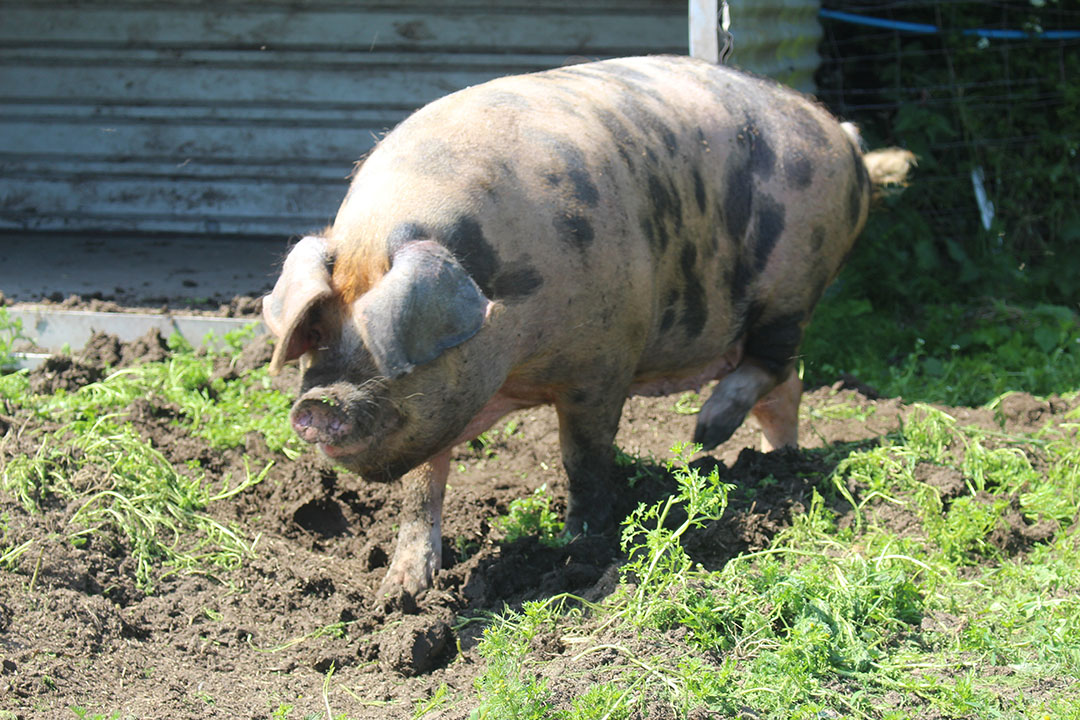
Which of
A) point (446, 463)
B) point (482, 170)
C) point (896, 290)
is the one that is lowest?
point (896, 290)

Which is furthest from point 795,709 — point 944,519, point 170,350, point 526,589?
point 170,350

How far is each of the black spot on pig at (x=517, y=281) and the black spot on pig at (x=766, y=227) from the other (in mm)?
1331

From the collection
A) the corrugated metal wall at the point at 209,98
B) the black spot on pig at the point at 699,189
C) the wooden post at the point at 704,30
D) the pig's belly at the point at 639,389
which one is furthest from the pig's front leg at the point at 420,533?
the corrugated metal wall at the point at 209,98

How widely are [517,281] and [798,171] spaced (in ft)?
5.35

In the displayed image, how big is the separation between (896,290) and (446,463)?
418cm

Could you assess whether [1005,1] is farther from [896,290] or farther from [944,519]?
[944,519]

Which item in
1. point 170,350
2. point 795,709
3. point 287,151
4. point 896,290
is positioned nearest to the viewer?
point 795,709

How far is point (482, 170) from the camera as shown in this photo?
11.1 ft

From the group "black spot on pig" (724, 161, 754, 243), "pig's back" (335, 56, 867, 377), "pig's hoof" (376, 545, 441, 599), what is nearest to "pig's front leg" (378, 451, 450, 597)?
"pig's hoof" (376, 545, 441, 599)

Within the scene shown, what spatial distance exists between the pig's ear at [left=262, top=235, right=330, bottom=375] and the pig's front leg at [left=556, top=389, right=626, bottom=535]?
991mm

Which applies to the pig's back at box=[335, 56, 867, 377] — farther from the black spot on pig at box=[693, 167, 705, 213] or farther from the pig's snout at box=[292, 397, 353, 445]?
the pig's snout at box=[292, 397, 353, 445]

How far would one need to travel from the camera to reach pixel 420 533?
3.88 meters

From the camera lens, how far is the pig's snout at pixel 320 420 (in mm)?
3105

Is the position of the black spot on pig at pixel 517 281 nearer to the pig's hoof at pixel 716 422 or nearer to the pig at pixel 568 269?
the pig at pixel 568 269
